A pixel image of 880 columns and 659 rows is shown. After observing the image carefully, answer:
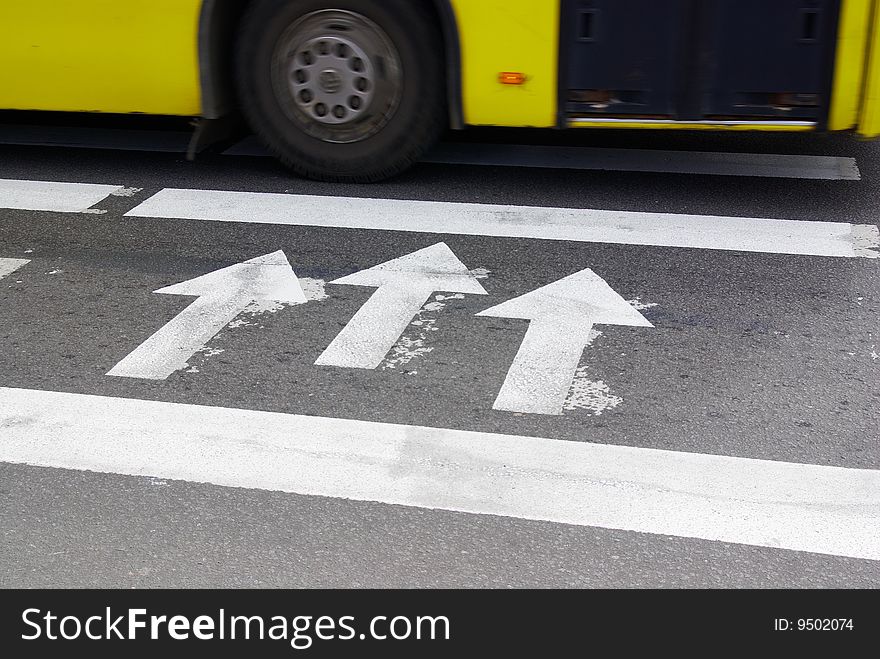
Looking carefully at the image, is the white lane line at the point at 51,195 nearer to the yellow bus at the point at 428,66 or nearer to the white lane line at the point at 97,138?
the yellow bus at the point at 428,66

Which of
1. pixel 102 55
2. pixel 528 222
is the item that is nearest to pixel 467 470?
pixel 528 222

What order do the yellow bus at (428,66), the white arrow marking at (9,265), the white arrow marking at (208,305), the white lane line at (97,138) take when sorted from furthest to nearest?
the white lane line at (97,138) → the yellow bus at (428,66) → the white arrow marking at (9,265) → the white arrow marking at (208,305)

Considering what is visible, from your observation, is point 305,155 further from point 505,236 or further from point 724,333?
point 724,333

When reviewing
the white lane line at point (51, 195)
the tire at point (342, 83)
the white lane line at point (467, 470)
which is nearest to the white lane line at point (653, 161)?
the tire at point (342, 83)

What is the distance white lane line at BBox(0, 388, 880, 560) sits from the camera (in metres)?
3.65

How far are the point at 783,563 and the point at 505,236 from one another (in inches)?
118

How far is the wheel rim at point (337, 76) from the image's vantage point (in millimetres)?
6613

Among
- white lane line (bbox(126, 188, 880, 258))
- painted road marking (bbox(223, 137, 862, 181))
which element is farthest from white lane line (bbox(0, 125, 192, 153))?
white lane line (bbox(126, 188, 880, 258))

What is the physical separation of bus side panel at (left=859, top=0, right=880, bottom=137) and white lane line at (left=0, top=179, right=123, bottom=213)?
413 cm

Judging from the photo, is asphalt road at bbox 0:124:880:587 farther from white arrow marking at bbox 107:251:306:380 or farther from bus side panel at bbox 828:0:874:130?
bus side panel at bbox 828:0:874:130

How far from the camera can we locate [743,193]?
6.78 meters

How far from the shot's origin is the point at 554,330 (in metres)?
4.98

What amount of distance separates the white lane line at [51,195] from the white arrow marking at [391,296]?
1.98 m

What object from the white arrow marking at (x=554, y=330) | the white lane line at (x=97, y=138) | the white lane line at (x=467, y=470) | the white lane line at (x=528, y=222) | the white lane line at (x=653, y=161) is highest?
the white lane line at (x=97, y=138)
